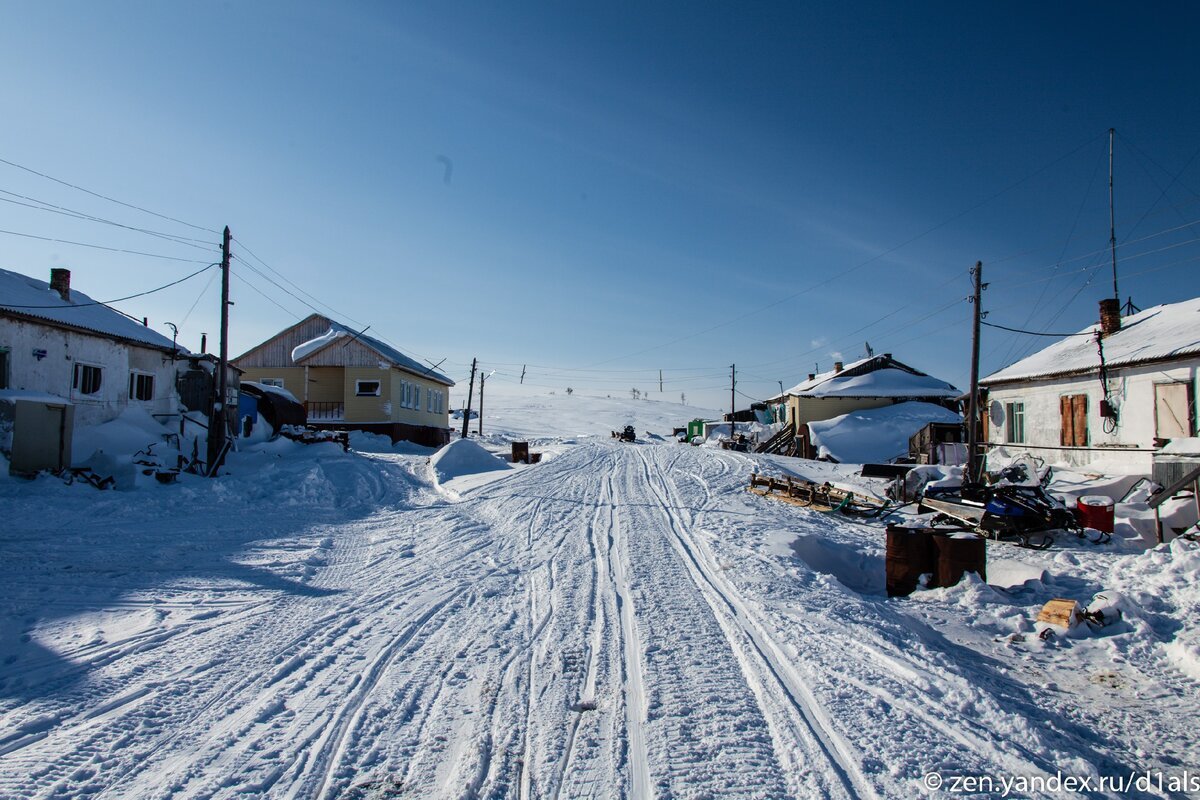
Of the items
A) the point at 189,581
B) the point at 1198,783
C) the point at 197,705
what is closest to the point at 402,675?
the point at 197,705

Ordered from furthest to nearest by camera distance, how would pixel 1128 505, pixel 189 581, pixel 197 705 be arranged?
pixel 1128 505
pixel 189 581
pixel 197 705

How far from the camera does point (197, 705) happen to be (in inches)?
180

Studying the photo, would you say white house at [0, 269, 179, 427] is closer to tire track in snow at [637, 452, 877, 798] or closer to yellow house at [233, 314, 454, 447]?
yellow house at [233, 314, 454, 447]

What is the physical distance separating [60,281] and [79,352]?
4657 millimetres

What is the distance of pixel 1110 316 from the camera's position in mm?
21547

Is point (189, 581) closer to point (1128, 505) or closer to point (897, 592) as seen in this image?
point (897, 592)

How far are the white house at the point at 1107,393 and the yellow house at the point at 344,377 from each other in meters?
28.2

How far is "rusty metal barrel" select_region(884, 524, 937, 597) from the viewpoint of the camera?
29.7 feet

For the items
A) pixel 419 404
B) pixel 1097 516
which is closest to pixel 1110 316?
pixel 1097 516

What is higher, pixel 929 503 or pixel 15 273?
pixel 15 273

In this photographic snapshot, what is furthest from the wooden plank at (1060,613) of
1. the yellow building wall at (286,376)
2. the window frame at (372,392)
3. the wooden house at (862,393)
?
the yellow building wall at (286,376)

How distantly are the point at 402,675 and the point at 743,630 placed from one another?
3301mm

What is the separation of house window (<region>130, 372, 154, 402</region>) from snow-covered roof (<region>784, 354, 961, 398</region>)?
33460 mm

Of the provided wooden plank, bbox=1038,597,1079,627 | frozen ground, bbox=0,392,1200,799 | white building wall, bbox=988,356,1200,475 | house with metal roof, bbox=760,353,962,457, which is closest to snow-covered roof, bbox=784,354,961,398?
house with metal roof, bbox=760,353,962,457
